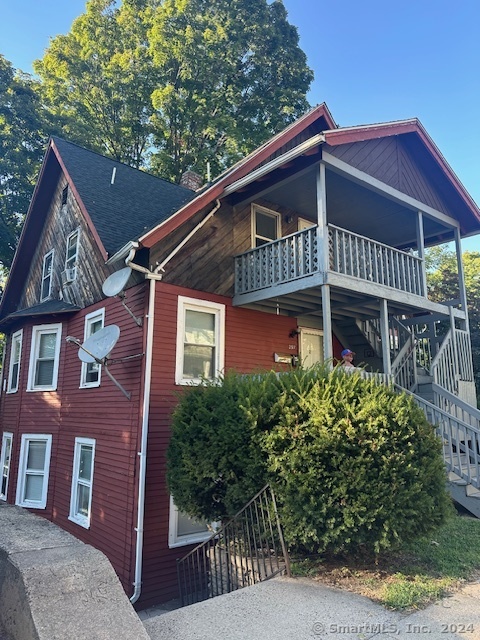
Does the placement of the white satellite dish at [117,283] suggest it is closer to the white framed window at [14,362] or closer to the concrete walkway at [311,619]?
the concrete walkway at [311,619]

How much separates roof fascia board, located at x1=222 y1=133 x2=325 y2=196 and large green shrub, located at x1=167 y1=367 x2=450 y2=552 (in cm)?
435

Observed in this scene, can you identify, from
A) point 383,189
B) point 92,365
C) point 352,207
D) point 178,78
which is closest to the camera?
point 383,189

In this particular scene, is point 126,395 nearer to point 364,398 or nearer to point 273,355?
point 273,355

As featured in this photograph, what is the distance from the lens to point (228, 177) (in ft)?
29.6

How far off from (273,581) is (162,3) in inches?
1154

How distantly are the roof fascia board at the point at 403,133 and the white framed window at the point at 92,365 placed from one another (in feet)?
19.6

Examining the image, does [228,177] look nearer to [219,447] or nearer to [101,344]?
[101,344]

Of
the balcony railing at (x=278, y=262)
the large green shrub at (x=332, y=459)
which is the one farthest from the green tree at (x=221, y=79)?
the large green shrub at (x=332, y=459)

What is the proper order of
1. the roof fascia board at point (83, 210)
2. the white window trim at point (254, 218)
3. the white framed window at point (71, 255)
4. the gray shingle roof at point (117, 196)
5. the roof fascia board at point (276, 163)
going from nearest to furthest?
the roof fascia board at point (276, 163) < the roof fascia board at point (83, 210) < the gray shingle roof at point (117, 196) < the white window trim at point (254, 218) < the white framed window at point (71, 255)

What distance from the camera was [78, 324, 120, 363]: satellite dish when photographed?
25.1ft

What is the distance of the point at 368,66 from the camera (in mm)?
14133

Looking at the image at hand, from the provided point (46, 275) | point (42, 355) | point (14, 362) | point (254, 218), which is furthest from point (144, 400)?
point (14, 362)

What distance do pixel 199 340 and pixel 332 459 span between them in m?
4.77

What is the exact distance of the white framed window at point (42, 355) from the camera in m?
11.3
